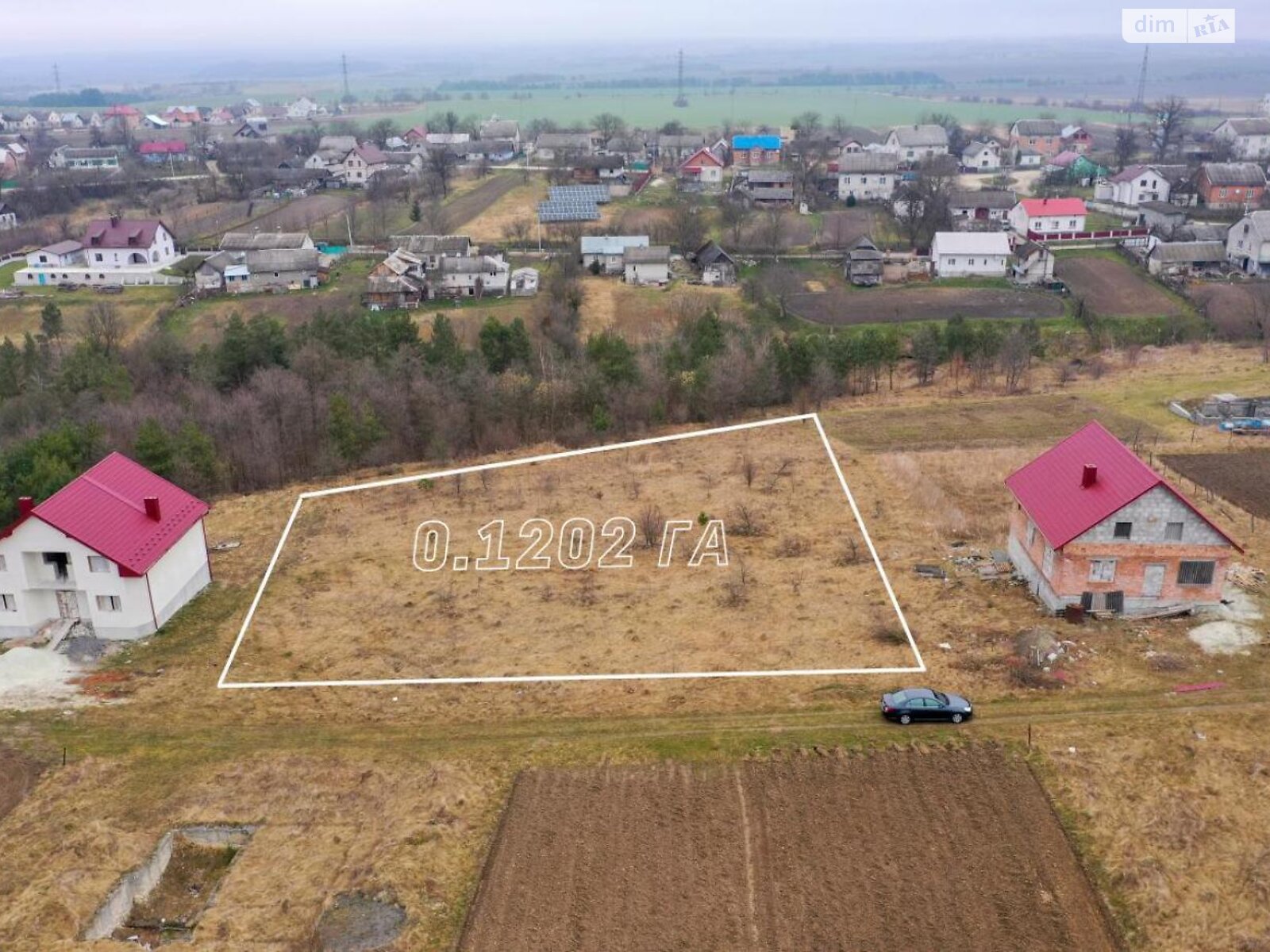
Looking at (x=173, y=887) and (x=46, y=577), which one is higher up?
(x=46, y=577)

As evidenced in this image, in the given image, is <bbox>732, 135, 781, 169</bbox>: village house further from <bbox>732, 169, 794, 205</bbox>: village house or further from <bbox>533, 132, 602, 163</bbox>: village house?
<bbox>732, 169, 794, 205</bbox>: village house

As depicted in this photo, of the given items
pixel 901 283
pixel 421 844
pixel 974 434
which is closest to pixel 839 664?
pixel 421 844

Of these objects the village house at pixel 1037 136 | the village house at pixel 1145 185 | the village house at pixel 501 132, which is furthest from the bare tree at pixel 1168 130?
the village house at pixel 501 132

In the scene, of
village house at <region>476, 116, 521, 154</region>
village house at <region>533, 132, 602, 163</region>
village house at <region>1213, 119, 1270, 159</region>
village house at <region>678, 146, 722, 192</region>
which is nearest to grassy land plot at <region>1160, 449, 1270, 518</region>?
village house at <region>678, 146, 722, 192</region>

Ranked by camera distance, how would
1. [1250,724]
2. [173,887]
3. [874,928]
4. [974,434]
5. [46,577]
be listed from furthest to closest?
[974,434] → [46,577] → [1250,724] → [173,887] → [874,928]

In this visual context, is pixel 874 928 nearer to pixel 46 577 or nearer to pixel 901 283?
pixel 46 577

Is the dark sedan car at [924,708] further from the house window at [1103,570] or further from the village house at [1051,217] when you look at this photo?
the village house at [1051,217]

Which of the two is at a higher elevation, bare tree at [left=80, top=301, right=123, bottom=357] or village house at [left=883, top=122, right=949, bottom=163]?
village house at [left=883, top=122, right=949, bottom=163]
